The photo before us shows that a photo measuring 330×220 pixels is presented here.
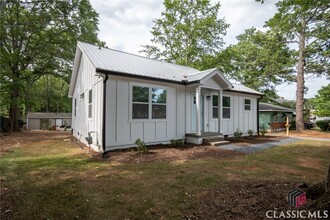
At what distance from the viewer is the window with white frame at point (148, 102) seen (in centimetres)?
845

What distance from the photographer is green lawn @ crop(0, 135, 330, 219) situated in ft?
10.3

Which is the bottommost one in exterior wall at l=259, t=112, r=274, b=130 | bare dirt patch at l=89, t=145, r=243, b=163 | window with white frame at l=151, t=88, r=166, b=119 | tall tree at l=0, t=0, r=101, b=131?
bare dirt patch at l=89, t=145, r=243, b=163

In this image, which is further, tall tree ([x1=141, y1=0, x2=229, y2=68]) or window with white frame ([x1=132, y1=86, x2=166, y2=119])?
tall tree ([x1=141, y1=0, x2=229, y2=68])

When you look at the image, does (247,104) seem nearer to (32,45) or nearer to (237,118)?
(237,118)

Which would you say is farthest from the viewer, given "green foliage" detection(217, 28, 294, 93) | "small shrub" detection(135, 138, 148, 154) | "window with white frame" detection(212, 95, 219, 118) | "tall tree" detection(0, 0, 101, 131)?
"green foliage" detection(217, 28, 294, 93)

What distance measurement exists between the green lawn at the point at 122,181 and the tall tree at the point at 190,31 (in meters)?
19.0

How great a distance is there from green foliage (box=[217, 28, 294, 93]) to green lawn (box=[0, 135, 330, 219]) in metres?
18.6

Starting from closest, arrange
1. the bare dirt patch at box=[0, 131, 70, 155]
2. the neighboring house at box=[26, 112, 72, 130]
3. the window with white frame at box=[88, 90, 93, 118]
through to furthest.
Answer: the bare dirt patch at box=[0, 131, 70, 155] → the window with white frame at box=[88, 90, 93, 118] → the neighboring house at box=[26, 112, 72, 130]

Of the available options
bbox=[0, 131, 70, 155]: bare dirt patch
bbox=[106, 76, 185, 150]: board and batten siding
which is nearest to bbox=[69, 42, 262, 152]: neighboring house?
bbox=[106, 76, 185, 150]: board and batten siding

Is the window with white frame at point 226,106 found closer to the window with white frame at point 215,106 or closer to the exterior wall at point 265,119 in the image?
the window with white frame at point 215,106

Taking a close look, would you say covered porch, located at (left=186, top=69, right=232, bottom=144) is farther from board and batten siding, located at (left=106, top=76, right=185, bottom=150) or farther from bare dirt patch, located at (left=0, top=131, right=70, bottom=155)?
bare dirt patch, located at (left=0, top=131, right=70, bottom=155)

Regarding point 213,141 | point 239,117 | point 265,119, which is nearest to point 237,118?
point 239,117

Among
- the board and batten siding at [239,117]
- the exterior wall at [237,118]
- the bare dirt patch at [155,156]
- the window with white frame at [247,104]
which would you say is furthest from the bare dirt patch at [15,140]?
the window with white frame at [247,104]

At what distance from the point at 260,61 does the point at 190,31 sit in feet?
31.5
